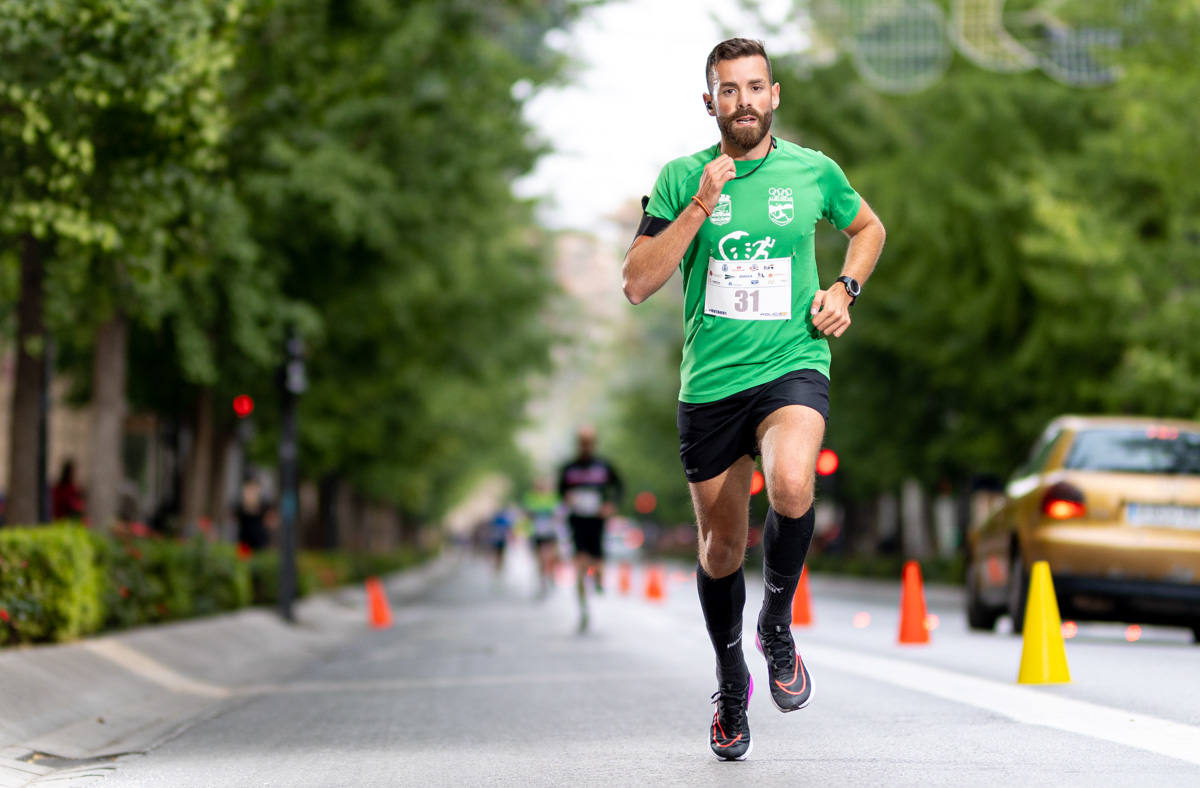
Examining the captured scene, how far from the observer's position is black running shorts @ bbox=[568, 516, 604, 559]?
19422 millimetres

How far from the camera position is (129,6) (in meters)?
9.83

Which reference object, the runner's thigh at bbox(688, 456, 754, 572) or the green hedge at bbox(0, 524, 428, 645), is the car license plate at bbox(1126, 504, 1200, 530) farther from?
the runner's thigh at bbox(688, 456, 754, 572)

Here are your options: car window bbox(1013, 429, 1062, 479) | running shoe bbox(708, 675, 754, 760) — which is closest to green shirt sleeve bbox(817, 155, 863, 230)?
running shoe bbox(708, 675, 754, 760)

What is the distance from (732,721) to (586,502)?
506 inches

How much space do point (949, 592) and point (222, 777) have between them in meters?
26.6

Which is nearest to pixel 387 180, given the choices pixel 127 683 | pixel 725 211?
pixel 127 683

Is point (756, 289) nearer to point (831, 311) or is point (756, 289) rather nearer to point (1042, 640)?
point (831, 311)

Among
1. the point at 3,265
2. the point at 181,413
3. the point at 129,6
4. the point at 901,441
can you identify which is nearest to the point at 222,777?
the point at 129,6

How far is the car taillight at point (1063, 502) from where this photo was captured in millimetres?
13703

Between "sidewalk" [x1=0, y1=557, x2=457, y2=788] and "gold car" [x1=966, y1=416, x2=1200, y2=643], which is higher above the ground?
"gold car" [x1=966, y1=416, x2=1200, y2=643]

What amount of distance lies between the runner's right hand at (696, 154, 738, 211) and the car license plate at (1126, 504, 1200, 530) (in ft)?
27.3

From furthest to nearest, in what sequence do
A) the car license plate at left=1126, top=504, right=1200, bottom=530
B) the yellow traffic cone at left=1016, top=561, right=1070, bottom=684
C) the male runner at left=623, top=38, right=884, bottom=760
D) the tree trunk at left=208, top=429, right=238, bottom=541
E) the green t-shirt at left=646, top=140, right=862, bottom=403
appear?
the tree trunk at left=208, top=429, right=238, bottom=541 → the car license plate at left=1126, top=504, right=1200, bottom=530 → the yellow traffic cone at left=1016, top=561, right=1070, bottom=684 → the green t-shirt at left=646, top=140, right=862, bottom=403 → the male runner at left=623, top=38, right=884, bottom=760

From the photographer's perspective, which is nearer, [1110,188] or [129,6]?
[129,6]

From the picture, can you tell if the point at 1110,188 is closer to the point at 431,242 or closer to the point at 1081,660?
the point at 431,242
